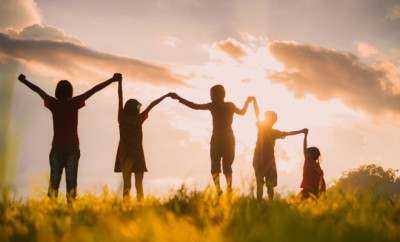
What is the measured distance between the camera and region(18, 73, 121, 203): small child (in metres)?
7.59

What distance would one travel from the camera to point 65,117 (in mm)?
7840

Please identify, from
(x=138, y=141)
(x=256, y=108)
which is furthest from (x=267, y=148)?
(x=138, y=141)

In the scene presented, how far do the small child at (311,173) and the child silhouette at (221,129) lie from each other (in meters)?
2.06

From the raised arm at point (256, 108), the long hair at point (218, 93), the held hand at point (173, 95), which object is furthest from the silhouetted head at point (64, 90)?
the raised arm at point (256, 108)

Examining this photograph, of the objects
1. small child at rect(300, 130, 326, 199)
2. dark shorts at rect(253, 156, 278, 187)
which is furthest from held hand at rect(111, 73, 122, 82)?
small child at rect(300, 130, 326, 199)

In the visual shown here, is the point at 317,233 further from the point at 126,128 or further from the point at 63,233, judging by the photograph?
the point at 126,128

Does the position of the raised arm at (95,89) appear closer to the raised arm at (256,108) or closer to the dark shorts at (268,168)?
the raised arm at (256,108)

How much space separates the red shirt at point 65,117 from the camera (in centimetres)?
774

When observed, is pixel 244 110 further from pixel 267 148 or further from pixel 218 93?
pixel 267 148

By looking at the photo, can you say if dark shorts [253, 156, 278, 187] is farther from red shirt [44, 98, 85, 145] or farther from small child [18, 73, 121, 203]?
red shirt [44, 98, 85, 145]

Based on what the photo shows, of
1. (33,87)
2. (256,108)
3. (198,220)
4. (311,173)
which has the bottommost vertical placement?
(198,220)

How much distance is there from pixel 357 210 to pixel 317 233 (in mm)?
1979

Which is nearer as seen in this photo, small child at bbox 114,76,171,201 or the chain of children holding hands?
the chain of children holding hands

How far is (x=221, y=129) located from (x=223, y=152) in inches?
18.6
